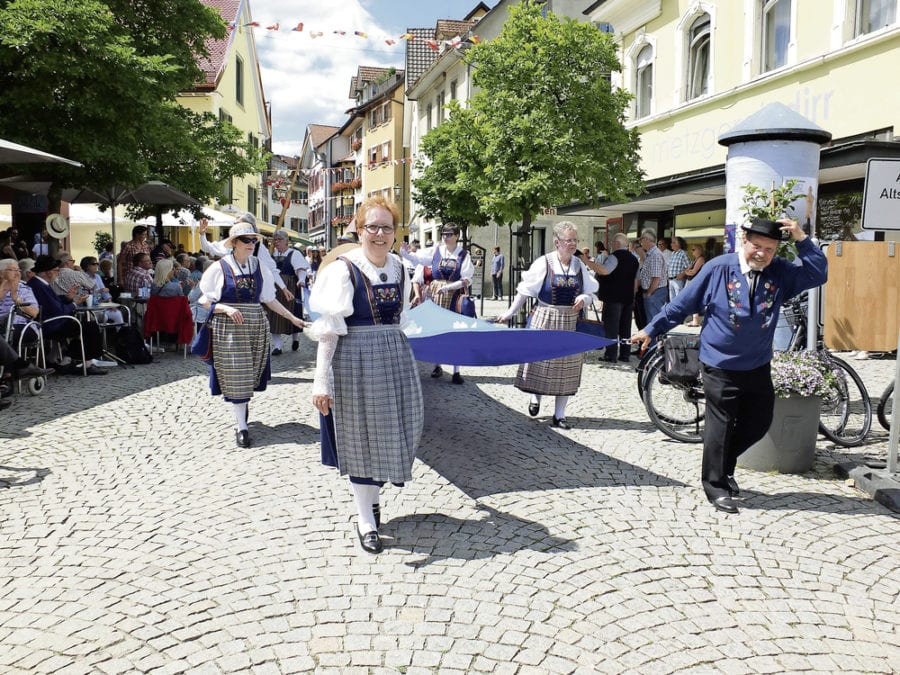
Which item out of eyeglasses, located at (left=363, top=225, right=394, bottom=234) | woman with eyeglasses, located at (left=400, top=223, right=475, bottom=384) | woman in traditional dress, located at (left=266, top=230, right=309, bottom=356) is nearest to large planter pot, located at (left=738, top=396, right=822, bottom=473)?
eyeglasses, located at (left=363, top=225, right=394, bottom=234)

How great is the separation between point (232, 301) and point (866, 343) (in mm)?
8571

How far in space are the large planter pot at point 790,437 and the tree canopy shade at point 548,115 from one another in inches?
318

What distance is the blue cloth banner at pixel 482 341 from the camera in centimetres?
555

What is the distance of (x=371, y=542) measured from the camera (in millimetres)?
4152

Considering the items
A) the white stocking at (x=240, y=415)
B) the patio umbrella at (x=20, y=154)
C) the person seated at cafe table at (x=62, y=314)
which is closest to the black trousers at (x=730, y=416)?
the white stocking at (x=240, y=415)

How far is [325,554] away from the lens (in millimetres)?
4113

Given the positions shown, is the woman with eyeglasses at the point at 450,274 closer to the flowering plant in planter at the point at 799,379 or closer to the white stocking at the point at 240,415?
the white stocking at the point at 240,415

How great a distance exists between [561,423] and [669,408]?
1006mm

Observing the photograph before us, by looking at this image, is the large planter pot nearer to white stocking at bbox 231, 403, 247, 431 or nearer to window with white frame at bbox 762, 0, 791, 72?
white stocking at bbox 231, 403, 247, 431

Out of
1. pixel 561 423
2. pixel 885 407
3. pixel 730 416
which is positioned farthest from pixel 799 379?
pixel 561 423

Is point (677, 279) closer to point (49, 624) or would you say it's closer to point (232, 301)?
point (232, 301)

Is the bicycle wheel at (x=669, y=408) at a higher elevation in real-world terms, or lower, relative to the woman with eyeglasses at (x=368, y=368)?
lower

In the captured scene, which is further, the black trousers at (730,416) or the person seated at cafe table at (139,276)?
the person seated at cafe table at (139,276)

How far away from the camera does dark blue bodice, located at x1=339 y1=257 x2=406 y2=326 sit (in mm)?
4078
